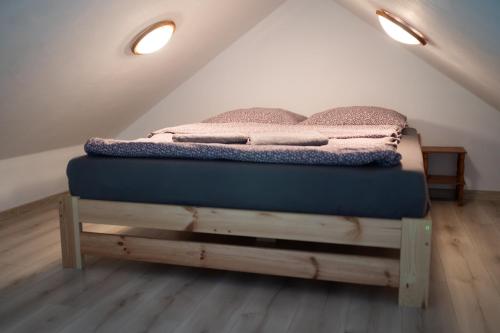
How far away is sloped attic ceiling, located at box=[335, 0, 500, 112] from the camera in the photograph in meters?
1.43

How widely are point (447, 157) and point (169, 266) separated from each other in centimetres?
235

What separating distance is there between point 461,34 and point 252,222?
3.58ft

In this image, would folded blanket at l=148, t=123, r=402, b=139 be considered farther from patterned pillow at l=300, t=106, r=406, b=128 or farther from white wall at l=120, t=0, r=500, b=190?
white wall at l=120, t=0, r=500, b=190

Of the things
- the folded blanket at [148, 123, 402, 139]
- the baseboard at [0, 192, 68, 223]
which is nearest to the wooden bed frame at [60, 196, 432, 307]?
the folded blanket at [148, 123, 402, 139]

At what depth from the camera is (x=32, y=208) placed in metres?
3.37

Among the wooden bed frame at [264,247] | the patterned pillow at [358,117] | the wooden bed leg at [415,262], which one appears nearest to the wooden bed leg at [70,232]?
the wooden bed frame at [264,247]

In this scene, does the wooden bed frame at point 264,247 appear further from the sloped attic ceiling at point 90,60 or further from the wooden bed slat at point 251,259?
the sloped attic ceiling at point 90,60

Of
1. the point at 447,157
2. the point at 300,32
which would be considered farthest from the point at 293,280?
the point at 300,32

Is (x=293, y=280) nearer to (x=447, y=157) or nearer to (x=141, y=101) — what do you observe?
(x=447, y=157)

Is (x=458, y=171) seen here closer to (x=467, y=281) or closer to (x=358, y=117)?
(x=358, y=117)

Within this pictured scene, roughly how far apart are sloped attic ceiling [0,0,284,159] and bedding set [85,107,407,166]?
0.53 metres

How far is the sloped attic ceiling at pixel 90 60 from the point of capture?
220 cm

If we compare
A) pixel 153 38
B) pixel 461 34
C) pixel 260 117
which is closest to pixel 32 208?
pixel 153 38

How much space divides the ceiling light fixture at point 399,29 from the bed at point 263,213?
0.93 m
